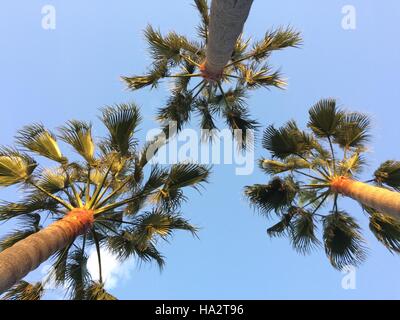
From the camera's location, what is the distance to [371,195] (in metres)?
8.11

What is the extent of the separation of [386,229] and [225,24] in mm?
6849

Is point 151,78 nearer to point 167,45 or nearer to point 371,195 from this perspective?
point 167,45

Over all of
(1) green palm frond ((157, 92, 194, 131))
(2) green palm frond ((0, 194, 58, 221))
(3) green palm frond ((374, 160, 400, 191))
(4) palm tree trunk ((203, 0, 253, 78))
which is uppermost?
(1) green palm frond ((157, 92, 194, 131))

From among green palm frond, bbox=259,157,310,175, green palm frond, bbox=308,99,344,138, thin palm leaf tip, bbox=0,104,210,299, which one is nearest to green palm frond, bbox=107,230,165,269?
thin palm leaf tip, bbox=0,104,210,299

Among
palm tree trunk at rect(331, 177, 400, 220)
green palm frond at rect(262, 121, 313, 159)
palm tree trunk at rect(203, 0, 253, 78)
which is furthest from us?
green palm frond at rect(262, 121, 313, 159)

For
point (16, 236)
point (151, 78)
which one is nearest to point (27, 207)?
point (16, 236)

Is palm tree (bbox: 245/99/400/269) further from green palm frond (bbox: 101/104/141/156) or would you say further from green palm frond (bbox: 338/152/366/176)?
green palm frond (bbox: 101/104/141/156)

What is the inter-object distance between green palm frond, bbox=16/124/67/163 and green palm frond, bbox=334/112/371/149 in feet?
22.8

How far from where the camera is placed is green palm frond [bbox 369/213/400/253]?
30.7 feet

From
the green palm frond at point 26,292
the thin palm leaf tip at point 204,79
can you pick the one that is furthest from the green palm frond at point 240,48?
the green palm frond at point 26,292

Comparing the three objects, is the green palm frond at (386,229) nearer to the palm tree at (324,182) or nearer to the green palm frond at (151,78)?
the palm tree at (324,182)

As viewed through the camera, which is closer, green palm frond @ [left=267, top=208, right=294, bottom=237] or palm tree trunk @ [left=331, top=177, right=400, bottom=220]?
palm tree trunk @ [left=331, top=177, right=400, bottom=220]

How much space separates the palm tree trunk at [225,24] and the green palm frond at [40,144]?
3.78 meters

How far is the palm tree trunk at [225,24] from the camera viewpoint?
18.1 feet
